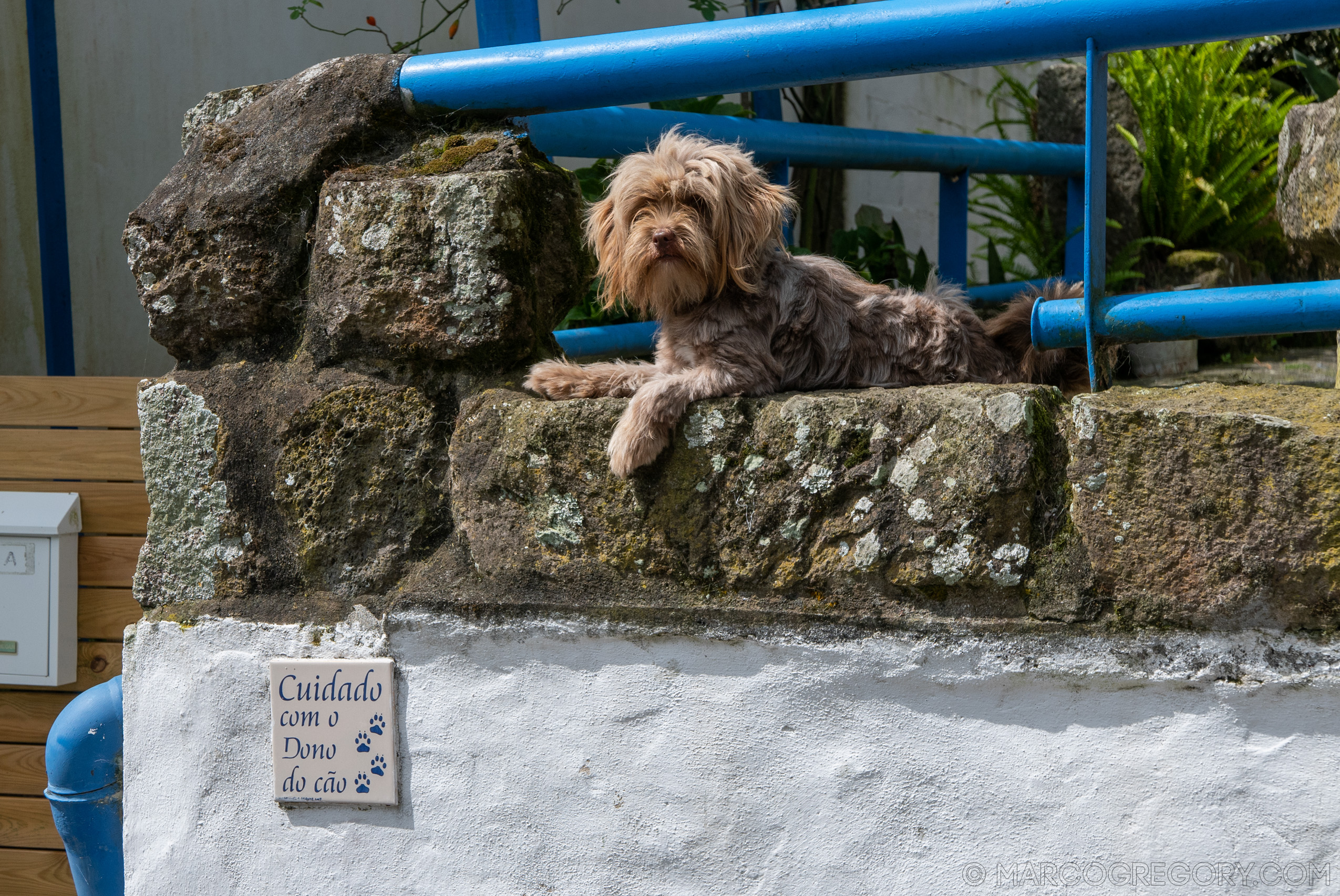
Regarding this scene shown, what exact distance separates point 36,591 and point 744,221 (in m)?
2.74

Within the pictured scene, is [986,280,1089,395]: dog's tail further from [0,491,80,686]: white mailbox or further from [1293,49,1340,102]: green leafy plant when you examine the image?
[1293,49,1340,102]: green leafy plant

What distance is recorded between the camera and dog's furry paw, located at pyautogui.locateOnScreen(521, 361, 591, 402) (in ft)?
5.97

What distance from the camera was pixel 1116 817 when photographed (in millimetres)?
1483

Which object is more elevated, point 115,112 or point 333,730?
point 115,112

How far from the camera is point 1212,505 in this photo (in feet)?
4.62

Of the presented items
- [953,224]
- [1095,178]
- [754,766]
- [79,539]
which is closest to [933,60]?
[1095,178]

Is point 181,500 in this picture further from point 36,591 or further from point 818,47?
point 36,591

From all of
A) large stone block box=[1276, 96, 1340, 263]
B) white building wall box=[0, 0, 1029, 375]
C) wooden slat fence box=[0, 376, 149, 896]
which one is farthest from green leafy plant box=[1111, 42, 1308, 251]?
wooden slat fence box=[0, 376, 149, 896]

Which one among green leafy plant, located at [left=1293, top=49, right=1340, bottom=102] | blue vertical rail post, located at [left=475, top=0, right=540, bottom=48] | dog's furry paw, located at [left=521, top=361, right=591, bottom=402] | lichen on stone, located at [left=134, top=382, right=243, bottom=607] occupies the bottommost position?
lichen on stone, located at [left=134, top=382, right=243, bottom=607]

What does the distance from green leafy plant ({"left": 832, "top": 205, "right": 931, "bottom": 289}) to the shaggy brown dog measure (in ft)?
7.50

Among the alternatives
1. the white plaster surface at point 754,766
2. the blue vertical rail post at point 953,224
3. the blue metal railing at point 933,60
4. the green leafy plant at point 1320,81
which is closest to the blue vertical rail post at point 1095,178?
the blue metal railing at point 933,60

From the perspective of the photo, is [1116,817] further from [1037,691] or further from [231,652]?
[231,652]

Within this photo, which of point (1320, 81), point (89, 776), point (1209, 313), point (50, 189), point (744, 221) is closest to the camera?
point (1209, 313)

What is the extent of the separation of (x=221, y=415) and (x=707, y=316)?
96cm
